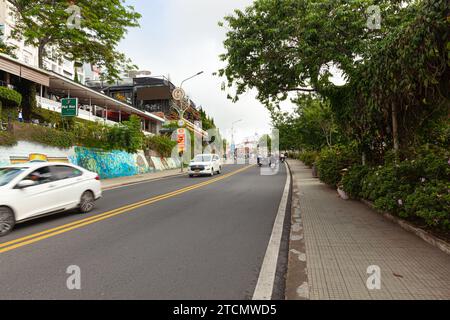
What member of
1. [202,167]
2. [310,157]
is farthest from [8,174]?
[310,157]

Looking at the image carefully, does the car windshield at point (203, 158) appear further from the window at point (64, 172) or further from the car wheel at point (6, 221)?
the car wheel at point (6, 221)

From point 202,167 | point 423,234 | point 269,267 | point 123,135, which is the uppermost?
point 123,135

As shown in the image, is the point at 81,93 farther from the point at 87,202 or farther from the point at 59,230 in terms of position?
the point at 59,230

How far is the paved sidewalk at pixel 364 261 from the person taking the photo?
3.26 m

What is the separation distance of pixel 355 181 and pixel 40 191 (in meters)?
8.90

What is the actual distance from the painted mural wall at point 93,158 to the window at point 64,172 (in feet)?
27.9

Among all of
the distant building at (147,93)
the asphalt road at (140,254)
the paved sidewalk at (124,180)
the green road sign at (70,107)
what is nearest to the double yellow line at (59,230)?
the asphalt road at (140,254)

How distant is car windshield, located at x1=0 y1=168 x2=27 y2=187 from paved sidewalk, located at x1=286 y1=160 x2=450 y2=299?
6.26 meters

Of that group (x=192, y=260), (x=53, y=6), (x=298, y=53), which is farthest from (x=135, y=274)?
(x=53, y=6)

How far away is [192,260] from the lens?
14.4 ft

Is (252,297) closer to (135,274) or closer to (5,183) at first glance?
(135,274)

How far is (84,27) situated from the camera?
1902cm

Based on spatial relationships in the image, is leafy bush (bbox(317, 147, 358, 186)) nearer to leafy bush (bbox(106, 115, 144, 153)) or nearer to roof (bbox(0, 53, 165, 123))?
leafy bush (bbox(106, 115, 144, 153))
